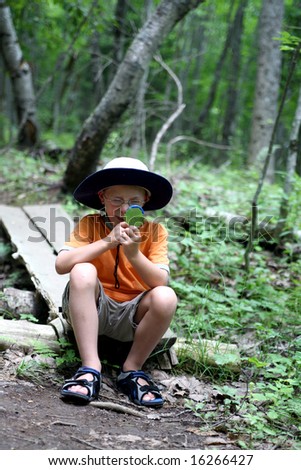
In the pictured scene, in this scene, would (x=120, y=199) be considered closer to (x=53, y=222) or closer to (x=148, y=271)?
(x=148, y=271)

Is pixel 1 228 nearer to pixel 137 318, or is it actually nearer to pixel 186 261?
pixel 186 261

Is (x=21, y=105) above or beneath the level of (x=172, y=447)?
above

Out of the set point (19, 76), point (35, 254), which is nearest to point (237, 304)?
point (35, 254)

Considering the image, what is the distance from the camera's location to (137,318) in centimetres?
322

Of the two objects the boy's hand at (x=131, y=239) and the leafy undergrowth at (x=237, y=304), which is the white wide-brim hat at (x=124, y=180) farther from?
the leafy undergrowth at (x=237, y=304)

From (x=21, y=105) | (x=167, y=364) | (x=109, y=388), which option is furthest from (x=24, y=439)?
(x=21, y=105)

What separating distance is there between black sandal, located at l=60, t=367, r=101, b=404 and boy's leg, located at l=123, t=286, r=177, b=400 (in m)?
A: 0.31

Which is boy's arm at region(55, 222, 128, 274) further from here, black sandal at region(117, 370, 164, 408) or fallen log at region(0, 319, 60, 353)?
black sandal at region(117, 370, 164, 408)

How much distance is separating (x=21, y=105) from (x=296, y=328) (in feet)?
29.5

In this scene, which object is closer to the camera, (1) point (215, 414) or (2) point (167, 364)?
(1) point (215, 414)

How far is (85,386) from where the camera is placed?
2.81 m

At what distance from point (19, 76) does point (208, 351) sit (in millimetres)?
8964

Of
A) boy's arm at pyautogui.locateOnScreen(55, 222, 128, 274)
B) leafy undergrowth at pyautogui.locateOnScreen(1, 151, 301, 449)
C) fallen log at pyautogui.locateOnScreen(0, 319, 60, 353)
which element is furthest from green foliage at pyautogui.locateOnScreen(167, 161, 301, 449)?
boy's arm at pyautogui.locateOnScreen(55, 222, 128, 274)
